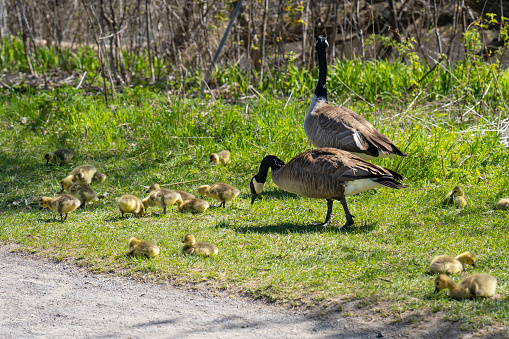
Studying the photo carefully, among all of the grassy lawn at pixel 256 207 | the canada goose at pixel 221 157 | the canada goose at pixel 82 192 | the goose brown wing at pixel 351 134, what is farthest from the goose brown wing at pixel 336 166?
the canada goose at pixel 82 192

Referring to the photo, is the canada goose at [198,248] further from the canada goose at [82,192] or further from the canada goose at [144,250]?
the canada goose at [82,192]

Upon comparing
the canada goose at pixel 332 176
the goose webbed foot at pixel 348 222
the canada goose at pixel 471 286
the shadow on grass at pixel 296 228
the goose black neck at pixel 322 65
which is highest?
the goose black neck at pixel 322 65

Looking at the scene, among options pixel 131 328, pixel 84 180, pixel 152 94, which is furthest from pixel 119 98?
pixel 131 328

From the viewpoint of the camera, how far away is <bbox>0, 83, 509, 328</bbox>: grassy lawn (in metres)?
5.18

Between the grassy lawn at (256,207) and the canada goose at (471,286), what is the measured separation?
0.24ft

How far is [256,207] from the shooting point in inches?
305

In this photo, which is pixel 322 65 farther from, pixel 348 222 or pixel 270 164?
pixel 348 222

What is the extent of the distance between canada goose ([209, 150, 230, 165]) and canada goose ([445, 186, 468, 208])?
363 centimetres

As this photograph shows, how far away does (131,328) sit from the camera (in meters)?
4.36

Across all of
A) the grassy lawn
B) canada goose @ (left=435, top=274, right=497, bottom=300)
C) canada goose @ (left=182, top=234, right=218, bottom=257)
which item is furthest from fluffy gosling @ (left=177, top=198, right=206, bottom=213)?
canada goose @ (left=435, top=274, right=497, bottom=300)

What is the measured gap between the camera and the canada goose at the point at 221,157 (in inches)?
361

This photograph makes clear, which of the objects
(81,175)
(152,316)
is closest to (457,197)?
(152,316)

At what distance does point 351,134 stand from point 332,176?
4.82 ft

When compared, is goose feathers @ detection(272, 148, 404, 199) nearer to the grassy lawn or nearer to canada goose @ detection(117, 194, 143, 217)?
the grassy lawn
